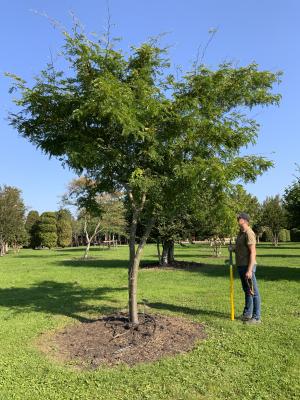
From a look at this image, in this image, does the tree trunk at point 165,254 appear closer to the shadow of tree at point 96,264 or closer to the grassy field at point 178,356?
the shadow of tree at point 96,264

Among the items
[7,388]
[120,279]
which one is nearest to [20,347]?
[7,388]

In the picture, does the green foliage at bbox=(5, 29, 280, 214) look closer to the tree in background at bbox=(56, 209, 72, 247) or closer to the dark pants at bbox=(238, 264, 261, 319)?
the dark pants at bbox=(238, 264, 261, 319)

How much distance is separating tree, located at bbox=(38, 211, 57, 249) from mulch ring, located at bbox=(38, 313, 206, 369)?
51.2 metres

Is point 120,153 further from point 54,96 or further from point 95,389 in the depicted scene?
point 95,389

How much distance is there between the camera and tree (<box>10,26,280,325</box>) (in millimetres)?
6531

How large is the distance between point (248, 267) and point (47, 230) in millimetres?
52483

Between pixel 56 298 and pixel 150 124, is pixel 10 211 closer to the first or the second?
pixel 56 298

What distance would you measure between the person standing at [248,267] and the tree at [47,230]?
5156 cm

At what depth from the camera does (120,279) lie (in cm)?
1509

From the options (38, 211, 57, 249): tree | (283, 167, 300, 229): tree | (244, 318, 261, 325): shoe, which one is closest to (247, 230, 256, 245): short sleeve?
(244, 318, 261, 325): shoe

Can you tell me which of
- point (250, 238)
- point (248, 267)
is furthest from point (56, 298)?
point (250, 238)

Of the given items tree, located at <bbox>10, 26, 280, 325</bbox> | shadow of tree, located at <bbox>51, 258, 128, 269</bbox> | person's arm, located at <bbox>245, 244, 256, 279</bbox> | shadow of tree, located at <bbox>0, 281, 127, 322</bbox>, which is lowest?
shadow of tree, located at <bbox>0, 281, 127, 322</bbox>

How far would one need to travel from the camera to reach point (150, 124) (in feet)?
22.5

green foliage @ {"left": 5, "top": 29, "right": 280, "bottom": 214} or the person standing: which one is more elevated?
green foliage @ {"left": 5, "top": 29, "right": 280, "bottom": 214}
